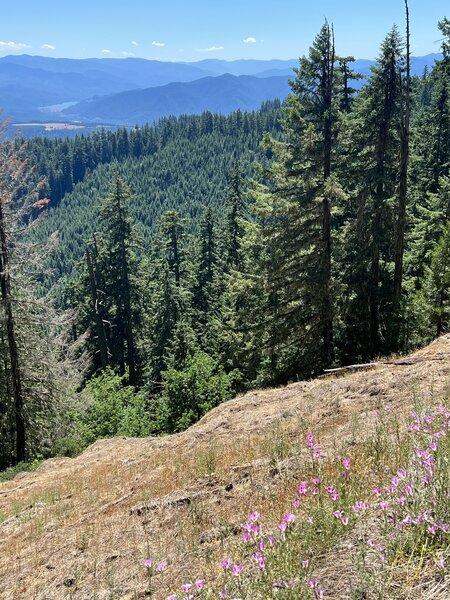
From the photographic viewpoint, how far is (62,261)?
148m

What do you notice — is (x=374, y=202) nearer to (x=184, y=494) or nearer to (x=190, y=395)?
(x=190, y=395)

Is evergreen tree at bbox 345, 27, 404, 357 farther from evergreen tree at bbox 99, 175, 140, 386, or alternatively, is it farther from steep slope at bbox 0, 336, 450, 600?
evergreen tree at bbox 99, 175, 140, 386

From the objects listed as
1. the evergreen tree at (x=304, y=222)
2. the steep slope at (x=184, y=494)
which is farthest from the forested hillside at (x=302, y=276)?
the steep slope at (x=184, y=494)

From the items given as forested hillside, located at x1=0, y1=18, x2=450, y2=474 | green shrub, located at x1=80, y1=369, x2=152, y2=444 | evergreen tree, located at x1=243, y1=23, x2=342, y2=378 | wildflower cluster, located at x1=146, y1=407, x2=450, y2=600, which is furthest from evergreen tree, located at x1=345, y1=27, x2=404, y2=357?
wildflower cluster, located at x1=146, y1=407, x2=450, y2=600

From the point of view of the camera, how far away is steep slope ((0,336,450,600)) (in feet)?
13.9

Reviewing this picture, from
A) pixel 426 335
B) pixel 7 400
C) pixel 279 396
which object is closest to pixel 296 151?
pixel 426 335

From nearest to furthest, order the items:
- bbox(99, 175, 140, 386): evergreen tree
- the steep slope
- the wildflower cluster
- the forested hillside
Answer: the wildflower cluster
the steep slope
the forested hillside
bbox(99, 175, 140, 386): evergreen tree

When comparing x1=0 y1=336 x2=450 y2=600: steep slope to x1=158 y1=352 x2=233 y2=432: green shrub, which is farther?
x1=158 y1=352 x2=233 y2=432: green shrub

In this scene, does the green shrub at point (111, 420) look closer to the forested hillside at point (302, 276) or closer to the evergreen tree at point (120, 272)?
the forested hillside at point (302, 276)

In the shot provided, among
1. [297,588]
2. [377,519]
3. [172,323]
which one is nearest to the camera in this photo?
[297,588]

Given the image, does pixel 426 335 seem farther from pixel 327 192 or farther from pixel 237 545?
pixel 237 545

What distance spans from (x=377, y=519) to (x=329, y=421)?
156 inches

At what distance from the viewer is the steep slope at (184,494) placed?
13.9 ft

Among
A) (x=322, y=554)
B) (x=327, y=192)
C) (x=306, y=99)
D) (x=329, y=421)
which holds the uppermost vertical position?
(x=306, y=99)
